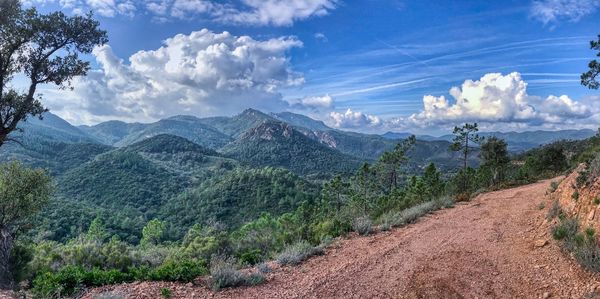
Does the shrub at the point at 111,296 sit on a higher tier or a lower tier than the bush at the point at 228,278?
higher

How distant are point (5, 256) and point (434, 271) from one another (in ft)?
44.3

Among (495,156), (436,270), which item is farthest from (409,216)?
(495,156)

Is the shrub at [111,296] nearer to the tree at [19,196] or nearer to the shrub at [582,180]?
the tree at [19,196]

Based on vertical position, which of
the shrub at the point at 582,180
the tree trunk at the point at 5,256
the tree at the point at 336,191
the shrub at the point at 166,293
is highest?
the shrub at the point at 582,180

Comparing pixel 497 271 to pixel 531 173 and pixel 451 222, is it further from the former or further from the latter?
pixel 531 173

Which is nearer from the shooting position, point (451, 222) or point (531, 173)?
point (451, 222)

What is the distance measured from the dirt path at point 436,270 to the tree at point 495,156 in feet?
97.4

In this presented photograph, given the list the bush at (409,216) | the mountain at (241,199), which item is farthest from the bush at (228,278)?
the mountain at (241,199)

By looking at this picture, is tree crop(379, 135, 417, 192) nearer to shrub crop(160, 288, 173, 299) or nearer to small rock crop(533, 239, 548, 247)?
small rock crop(533, 239, 548, 247)

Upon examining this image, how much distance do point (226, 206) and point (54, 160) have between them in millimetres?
125976

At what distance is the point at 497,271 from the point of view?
849 centimetres

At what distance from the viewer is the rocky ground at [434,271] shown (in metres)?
7.38

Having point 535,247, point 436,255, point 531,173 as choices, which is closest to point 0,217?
point 436,255

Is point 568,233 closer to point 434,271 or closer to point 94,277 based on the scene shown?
point 434,271
